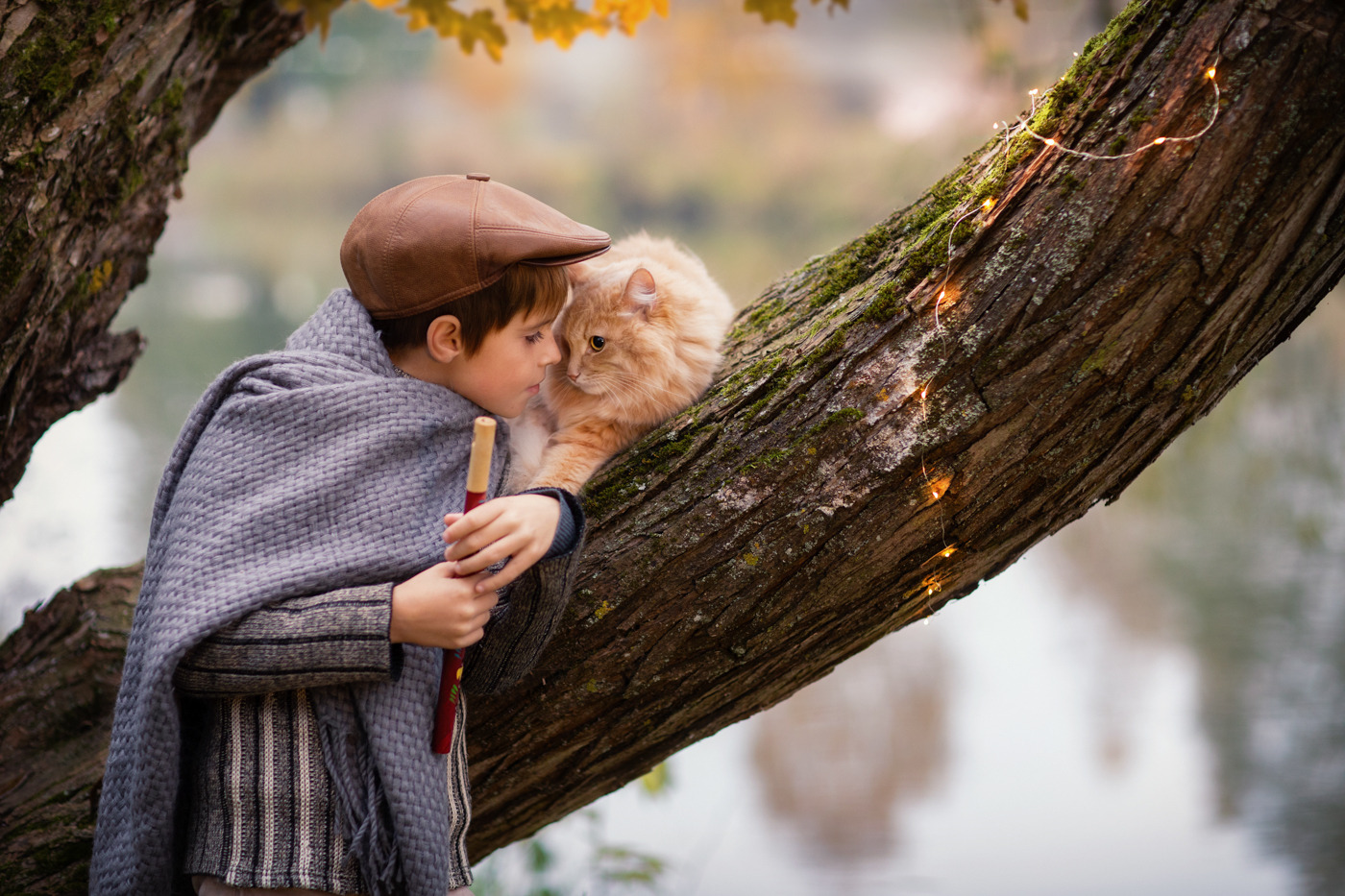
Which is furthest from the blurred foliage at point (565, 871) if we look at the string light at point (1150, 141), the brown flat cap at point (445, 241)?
the string light at point (1150, 141)

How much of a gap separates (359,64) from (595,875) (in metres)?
6.79

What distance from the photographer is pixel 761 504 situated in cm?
139

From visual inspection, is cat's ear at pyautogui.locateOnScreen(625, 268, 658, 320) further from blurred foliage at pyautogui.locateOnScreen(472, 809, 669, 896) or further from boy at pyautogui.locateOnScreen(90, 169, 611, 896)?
blurred foliage at pyautogui.locateOnScreen(472, 809, 669, 896)

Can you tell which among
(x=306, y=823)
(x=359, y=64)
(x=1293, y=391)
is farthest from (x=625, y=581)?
(x=359, y=64)

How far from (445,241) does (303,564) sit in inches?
17.0

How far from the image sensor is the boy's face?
1341 millimetres

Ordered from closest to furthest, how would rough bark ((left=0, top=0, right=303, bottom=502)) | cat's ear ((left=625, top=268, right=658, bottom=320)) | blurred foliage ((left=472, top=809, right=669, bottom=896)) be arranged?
1. rough bark ((left=0, top=0, right=303, bottom=502))
2. cat's ear ((left=625, top=268, right=658, bottom=320))
3. blurred foliage ((left=472, top=809, right=669, bottom=896))

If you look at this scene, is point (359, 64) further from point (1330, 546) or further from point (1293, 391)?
point (1330, 546)

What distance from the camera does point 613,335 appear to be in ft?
5.61

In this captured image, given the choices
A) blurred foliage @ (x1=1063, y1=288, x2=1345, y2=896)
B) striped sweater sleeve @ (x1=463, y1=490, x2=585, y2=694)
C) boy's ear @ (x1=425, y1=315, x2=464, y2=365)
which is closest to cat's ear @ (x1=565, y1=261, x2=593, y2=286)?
boy's ear @ (x1=425, y1=315, x2=464, y2=365)

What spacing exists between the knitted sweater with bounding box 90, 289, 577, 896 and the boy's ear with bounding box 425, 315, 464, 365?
55 millimetres

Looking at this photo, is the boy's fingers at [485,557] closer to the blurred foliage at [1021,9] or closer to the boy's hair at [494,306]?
the boy's hair at [494,306]

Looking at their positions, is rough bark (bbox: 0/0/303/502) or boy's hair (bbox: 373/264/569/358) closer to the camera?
boy's hair (bbox: 373/264/569/358)

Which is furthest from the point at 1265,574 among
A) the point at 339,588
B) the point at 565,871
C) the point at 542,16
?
the point at 339,588
